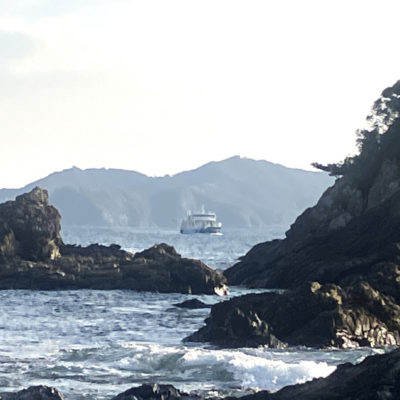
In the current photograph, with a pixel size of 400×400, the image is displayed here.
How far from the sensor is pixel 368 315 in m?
43.4

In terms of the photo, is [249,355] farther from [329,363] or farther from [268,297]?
[268,297]

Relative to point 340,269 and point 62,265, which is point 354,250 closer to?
point 340,269

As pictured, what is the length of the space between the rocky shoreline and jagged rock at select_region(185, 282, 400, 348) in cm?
1679

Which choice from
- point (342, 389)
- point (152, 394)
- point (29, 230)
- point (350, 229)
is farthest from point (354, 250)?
point (342, 389)

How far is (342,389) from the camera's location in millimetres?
21828

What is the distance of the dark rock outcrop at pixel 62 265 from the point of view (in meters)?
80.5

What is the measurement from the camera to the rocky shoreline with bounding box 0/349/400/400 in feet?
68.2

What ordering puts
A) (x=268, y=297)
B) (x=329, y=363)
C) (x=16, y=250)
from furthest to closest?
1. (x=16, y=250)
2. (x=268, y=297)
3. (x=329, y=363)

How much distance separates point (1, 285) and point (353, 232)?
29881 millimetres

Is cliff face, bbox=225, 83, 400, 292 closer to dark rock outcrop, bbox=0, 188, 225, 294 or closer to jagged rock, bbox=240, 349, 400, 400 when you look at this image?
dark rock outcrop, bbox=0, 188, 225, 294

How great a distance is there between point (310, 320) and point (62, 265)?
45773mm

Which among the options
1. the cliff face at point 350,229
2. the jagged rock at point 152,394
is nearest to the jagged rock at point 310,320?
the cliff face at point 350,229

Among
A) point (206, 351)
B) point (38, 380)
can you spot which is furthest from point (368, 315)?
point (38, 380)

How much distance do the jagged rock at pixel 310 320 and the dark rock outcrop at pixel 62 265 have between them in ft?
110
